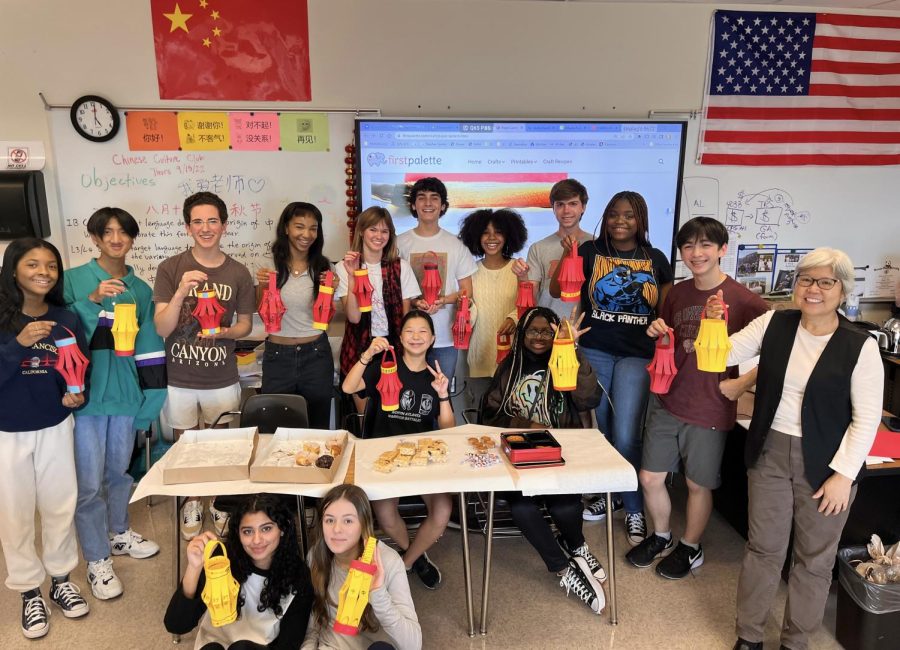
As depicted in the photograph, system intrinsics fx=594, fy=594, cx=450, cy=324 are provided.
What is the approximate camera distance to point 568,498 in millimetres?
2740

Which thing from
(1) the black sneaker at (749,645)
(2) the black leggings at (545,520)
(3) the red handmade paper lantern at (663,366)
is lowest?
(1) the black sneaker at (749,645)

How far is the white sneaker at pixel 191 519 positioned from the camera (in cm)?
332

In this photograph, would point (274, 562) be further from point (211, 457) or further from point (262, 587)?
point (211, 457)

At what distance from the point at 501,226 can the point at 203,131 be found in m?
2.09

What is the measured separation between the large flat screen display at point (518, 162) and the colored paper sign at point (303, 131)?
0.27 metres

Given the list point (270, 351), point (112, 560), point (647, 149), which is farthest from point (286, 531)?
point (647, 149)

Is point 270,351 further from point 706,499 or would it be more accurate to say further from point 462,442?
point 706,499

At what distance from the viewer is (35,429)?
2469 mm

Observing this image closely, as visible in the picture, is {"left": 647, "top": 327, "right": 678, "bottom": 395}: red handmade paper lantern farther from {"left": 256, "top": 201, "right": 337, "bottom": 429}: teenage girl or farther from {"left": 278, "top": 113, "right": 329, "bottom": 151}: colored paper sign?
{"left": 278, "top": 113, "right": 329, "bottom": 151}: colored paper sign

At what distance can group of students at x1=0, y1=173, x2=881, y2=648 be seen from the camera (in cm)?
238

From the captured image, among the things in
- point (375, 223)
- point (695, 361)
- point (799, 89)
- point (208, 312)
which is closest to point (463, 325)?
point (375, 223)

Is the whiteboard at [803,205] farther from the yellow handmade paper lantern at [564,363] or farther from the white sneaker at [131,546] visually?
the white sneaker at [131,546]

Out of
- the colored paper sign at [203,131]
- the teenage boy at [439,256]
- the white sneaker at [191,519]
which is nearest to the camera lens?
the white sneaker at [191,519]

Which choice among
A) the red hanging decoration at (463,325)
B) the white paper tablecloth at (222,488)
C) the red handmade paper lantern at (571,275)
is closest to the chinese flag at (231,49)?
the red hanging decoration at (463,325)
